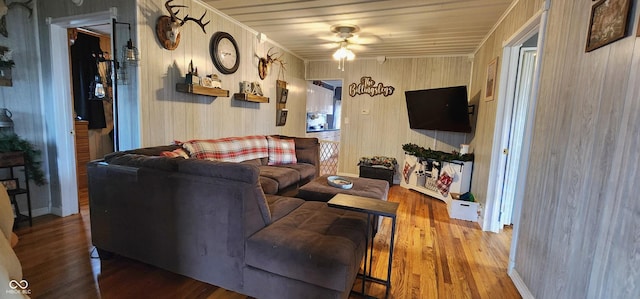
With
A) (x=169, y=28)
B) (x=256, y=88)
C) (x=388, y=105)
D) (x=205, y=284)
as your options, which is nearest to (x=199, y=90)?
(x=169, y=28)

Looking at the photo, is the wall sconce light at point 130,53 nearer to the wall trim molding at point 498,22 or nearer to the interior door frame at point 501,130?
the interior door frame at point 501,130

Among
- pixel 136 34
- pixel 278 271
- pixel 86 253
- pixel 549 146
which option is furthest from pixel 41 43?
pixel 549 146

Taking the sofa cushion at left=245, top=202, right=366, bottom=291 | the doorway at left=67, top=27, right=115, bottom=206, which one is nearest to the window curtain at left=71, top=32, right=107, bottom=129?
the doorway at left=67, top=27, right=115, bottom=206

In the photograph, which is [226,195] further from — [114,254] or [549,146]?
[549,146]

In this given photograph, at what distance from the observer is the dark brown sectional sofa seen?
1.46 m

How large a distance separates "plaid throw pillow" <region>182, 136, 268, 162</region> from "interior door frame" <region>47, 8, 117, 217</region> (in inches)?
49.6

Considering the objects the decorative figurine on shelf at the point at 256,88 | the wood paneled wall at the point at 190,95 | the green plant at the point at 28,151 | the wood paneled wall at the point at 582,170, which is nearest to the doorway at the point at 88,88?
the green plant at the point at 28,151

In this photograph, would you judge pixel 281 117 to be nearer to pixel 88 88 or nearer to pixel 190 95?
pixel 190 95

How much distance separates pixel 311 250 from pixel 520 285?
154 cm

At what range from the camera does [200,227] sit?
5.43 ft

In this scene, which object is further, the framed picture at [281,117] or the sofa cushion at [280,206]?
the framed picture at [281,117]

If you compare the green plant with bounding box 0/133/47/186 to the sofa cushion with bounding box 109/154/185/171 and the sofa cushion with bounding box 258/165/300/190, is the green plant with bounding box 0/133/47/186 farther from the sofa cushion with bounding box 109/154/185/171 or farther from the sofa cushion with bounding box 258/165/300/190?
the sofa cushion with bounding box 258/165/300/190

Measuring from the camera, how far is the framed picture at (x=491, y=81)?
301cm

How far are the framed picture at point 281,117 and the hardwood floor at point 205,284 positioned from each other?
2599mm
